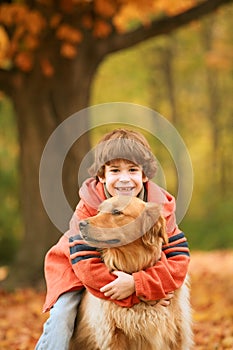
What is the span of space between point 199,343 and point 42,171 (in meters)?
3.50

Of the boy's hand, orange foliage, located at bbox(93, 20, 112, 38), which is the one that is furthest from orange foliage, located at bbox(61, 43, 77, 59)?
the boy's hand

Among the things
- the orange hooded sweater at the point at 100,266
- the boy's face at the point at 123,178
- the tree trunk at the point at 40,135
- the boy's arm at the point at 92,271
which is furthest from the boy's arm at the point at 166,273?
the tree trunk at the point at 40,135

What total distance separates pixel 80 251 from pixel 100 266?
144mm

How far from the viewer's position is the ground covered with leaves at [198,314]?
5.80 m

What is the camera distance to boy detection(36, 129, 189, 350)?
3.55 meters

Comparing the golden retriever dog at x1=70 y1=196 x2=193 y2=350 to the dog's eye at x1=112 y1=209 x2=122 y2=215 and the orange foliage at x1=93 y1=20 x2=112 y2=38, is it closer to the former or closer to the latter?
the dog's eye at x1=112 y1=209 x2=122 y2=215

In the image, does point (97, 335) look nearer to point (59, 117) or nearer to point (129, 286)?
point (129, 286)

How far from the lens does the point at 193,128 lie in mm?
21594

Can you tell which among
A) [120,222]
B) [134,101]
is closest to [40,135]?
[120,222]

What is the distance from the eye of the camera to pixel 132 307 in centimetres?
362

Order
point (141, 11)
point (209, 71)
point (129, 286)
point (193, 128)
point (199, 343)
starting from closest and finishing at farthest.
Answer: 1. point (129, 286)
2. point (199, 343)
3. point (141, 11)
4. point (209, 71)
5. point (193, 128)

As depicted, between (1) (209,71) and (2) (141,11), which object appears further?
(1) (209,71)

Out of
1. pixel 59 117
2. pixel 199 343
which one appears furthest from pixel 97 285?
pixel 59 117

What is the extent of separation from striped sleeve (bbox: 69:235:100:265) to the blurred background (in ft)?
16.3
